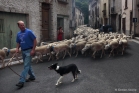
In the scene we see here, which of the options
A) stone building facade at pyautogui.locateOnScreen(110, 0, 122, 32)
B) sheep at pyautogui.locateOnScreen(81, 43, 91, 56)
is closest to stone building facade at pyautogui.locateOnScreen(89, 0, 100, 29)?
stone building facade at pyautogui.locateOnScreen(110, 0, 122, 32)

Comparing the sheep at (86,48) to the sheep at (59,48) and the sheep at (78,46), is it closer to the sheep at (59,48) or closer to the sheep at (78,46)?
the sheep at (78,46)

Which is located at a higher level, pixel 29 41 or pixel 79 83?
pixel 29 41

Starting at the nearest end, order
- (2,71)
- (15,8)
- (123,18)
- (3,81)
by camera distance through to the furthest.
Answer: (3,81)
(2,71)
(15,8)
(123,18)

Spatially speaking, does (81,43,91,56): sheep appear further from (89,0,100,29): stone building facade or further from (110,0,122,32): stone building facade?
(89,0,100,29): stone building facade

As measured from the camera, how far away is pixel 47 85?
5.97m

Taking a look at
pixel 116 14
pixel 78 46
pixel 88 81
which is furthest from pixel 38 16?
pixel 116 14

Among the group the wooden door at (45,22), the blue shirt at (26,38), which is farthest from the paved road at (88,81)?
the wooden door at (45,22)

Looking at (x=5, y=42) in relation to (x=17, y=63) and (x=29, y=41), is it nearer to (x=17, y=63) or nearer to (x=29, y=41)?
(x=17, y=63)

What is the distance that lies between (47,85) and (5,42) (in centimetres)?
628

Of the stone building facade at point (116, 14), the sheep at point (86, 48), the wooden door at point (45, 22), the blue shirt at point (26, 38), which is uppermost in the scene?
the stone building facade at point (116, 14)

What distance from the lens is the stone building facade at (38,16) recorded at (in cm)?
1150

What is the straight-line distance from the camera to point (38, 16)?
14.5m

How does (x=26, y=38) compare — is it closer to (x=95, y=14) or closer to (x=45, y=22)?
(x=45, y=22)

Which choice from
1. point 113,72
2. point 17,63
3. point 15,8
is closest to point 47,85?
point 113,72
